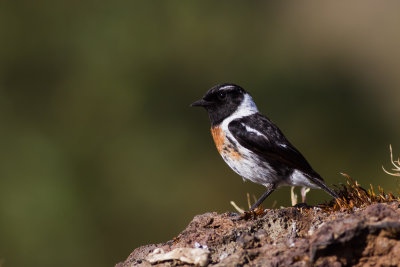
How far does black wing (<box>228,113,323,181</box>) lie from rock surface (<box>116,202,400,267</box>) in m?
1.27

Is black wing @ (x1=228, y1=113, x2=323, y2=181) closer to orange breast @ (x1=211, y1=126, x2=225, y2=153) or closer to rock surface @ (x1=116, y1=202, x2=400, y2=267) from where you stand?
orange breast @ (x1=211, y1=126, x2=225, y2=153)

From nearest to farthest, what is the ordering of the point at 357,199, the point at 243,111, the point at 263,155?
the point at 357,199
the point at 263,155
the point at 243,111

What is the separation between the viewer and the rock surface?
314 centimetres

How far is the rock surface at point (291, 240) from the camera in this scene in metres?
3.14

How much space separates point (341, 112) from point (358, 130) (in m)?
0.46

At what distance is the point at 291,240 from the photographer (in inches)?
140

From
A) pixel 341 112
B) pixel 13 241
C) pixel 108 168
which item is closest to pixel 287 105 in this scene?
pixel 341 112

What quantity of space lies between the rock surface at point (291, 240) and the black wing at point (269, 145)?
127cm

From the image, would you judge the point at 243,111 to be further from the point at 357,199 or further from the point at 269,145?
the point at 357,199

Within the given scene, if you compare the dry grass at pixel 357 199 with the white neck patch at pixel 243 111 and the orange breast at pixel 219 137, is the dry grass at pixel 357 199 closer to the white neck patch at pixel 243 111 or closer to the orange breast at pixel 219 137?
the orange breast at pixel 219 137

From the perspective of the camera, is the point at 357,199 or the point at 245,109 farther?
the point at 245,109

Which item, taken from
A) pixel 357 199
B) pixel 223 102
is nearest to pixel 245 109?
pixel 223 102

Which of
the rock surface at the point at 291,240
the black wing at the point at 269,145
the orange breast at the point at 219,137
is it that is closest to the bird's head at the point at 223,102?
the orange breast at the point at 219,137

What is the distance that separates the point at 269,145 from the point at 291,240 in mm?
2019
